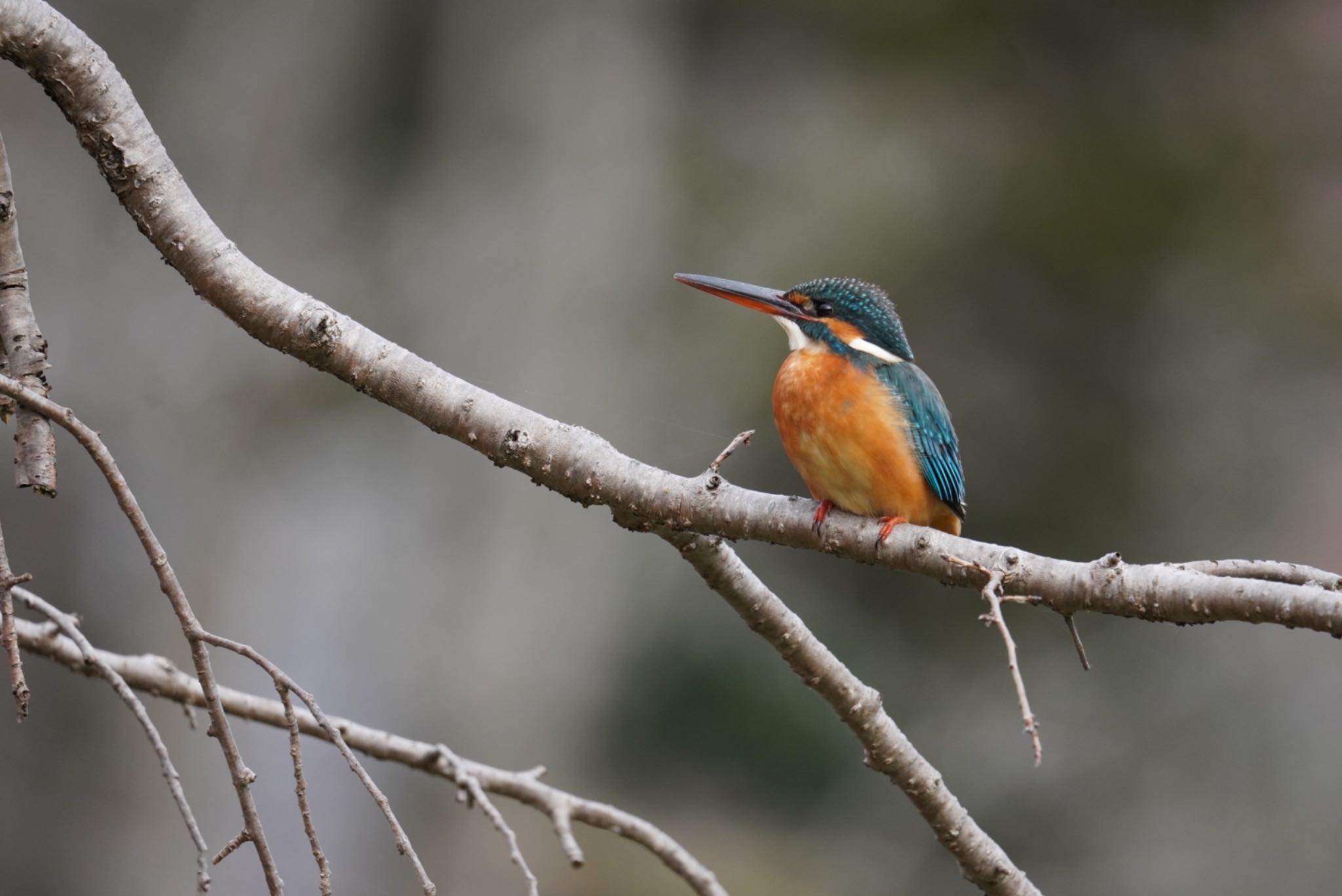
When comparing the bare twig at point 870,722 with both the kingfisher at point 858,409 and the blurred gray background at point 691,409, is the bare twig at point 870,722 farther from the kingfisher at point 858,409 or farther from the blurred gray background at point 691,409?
the blurred gray background at point 691,409

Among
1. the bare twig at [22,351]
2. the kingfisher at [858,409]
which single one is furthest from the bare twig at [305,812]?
the kingfisher at [858,409]

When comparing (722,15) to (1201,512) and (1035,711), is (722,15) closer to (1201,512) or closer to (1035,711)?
(1201,512)

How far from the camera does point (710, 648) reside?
7164 millimetres

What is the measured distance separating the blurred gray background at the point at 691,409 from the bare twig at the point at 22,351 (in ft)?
17.7

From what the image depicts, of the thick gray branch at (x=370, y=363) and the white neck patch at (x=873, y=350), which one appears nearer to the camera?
the thick gray branch at (x=370, y=363)

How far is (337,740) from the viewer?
1261 millimetres

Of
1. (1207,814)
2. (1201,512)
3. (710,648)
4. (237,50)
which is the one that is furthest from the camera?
(237,50)

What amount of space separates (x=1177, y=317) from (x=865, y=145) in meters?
2.07

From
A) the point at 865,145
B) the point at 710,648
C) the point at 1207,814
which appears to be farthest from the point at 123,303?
the point at 1207,814

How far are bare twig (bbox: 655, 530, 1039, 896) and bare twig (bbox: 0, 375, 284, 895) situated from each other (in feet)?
2.17

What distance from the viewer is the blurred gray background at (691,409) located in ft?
20.7

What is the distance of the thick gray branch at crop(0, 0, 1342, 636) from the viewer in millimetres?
1382

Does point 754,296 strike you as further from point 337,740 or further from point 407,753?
point 337,740

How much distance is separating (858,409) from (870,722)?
709 mm
